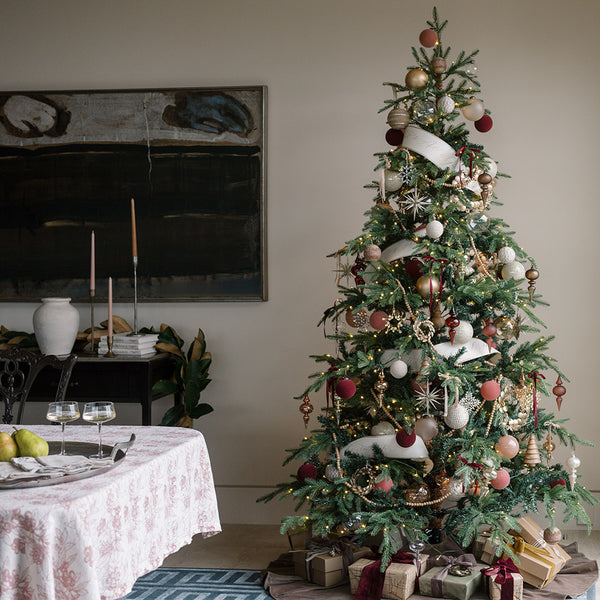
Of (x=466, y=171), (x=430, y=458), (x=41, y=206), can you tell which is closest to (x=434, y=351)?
(x=430, y=458)

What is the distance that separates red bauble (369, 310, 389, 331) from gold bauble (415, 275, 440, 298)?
0.59 ft

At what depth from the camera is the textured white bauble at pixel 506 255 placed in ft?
10.6

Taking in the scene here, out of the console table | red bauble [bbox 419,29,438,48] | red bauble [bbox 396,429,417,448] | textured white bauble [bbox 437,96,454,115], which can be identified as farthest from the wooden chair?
red bauble [bbox 419,29,438,48]

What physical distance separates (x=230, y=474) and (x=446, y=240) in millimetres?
1834

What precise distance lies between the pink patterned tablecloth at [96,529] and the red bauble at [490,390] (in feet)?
4.33

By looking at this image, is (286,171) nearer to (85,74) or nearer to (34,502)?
(85,74)

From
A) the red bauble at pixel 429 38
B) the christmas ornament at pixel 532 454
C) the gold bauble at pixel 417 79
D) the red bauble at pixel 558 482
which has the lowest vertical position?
the red bauble at pixel 558 482

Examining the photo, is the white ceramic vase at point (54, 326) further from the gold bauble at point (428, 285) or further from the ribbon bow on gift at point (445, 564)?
the ribbon bow on gift at point (445, 564)

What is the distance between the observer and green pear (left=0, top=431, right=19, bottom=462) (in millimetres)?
2056

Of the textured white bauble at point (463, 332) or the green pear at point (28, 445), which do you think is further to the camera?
the textured white bauble at point (463, 332)

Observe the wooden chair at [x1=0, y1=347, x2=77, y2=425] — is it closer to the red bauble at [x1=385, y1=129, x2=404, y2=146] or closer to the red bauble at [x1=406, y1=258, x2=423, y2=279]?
the red bauble at [x1=406, y1=258, x2=423, y2=279]

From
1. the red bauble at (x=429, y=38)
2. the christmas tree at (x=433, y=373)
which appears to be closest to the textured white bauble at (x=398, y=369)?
the christmas tree at (x=433, y=373)

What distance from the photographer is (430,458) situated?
3.20 m

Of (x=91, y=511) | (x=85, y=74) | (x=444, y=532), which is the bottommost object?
(x=444, y=532)
